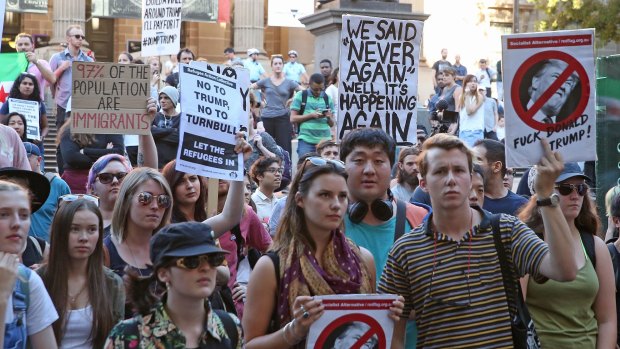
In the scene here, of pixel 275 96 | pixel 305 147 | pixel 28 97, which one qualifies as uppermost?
pixel 275 96

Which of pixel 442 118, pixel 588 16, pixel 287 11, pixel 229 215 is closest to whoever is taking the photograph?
pixel 229 215

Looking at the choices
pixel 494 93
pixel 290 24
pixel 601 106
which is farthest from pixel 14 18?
pixel 601 106

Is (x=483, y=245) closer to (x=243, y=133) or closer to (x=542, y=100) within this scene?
(x=542, y=100)

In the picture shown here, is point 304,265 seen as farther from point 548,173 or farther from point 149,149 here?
point 149,149

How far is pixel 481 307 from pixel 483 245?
27 cm

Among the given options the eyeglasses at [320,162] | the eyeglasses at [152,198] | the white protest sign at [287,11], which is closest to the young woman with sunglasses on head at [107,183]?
the eyeglasses at [152,198]

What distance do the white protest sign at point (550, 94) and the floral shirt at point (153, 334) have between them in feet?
5.71

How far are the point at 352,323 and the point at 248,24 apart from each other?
38030 millimetres

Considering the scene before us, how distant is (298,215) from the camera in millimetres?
5391

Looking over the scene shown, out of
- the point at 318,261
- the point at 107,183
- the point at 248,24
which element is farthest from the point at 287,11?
the point at 318,261

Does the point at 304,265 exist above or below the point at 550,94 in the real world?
below

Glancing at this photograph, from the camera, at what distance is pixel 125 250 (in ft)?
21.3

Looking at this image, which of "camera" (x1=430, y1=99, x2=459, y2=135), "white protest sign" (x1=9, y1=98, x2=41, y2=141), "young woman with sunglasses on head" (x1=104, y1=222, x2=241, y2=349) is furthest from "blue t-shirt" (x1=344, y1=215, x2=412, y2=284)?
"camera" (x1=430, y1=99, x2=459, y2=135)

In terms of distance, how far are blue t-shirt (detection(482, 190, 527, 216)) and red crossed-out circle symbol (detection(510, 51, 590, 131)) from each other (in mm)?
2291
